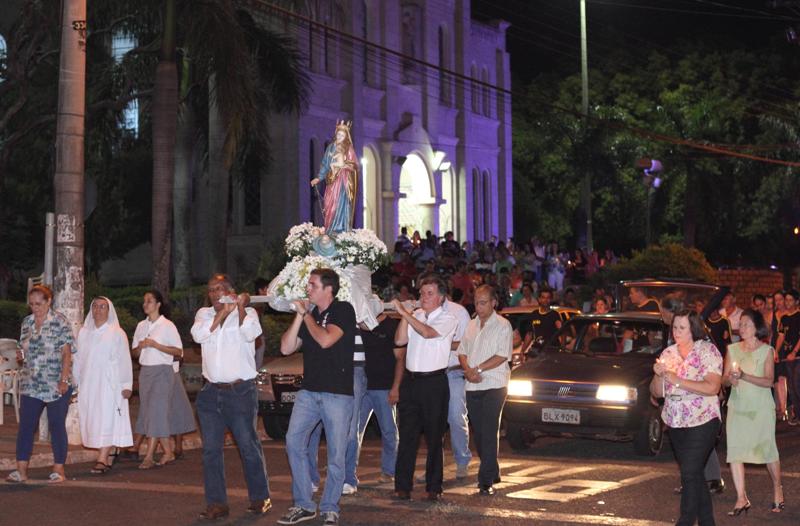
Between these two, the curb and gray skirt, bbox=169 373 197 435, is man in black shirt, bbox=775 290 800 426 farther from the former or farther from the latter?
gray skirt, bbox=169 373 197 435

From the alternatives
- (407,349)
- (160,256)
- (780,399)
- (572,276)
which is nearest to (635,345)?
(780,399)

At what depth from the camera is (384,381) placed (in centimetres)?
1198

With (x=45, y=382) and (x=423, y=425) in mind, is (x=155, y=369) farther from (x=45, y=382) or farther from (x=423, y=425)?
(x=423, y=425)

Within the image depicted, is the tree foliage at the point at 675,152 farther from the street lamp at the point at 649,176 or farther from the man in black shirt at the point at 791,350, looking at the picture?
the man in black shirt at the point at 791,350

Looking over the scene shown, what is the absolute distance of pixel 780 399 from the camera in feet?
59.8

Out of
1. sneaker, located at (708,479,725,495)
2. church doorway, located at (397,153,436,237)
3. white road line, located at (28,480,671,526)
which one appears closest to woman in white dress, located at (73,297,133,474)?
white road line, located at (28,480,671,526)

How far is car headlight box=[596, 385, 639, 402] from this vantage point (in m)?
14.6

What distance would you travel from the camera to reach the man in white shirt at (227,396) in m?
10.5

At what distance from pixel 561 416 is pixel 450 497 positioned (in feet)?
11.6

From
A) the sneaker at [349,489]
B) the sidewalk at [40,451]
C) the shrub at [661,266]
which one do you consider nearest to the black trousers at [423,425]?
the sneaker at [349,489]

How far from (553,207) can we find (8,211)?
30416 mm

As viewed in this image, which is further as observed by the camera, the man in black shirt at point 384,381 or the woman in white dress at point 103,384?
the woman in white dress at point 103,384

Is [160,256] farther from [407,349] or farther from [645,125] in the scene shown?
[645,125]

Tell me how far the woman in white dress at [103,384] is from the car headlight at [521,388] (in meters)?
4.38
